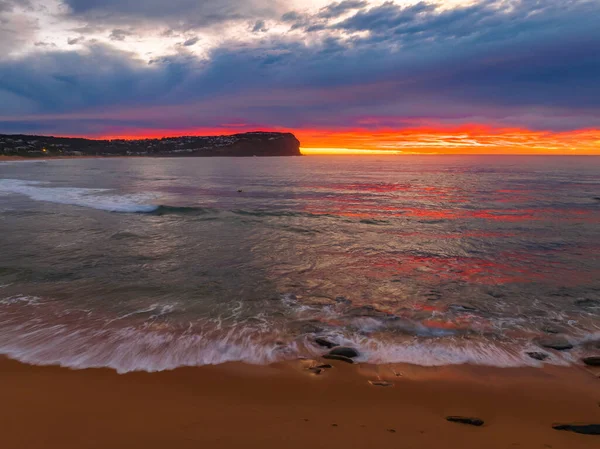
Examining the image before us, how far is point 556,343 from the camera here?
287 inches

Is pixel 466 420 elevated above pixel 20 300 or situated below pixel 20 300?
above

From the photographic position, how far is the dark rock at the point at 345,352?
6.66 metres

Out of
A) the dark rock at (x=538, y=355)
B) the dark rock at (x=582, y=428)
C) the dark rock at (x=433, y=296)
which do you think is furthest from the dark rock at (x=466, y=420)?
the dark rock at (x=433, y=296)

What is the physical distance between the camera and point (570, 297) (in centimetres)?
987

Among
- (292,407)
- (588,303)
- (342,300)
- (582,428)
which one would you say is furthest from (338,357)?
(588,303)

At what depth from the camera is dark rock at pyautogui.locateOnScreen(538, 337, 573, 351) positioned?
7.13 metres

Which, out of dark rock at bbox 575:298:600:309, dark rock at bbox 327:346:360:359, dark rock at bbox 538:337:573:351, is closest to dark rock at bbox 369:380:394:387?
dark rock at bbox 327:346:360:359

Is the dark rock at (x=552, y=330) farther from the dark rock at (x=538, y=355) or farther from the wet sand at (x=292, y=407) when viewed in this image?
the wet sand at (x=292, y=407)

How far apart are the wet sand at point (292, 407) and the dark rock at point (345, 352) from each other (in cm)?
36

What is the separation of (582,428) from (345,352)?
11.8 ft

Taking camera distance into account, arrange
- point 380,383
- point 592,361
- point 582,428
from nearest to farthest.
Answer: point 582,428
point 380,383
point 592,361

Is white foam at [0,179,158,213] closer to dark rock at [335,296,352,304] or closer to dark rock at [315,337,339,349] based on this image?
dark rock at [335,296,352,304]

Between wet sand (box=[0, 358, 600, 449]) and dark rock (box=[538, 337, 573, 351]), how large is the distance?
925mm

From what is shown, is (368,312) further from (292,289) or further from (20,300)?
(20,300)
